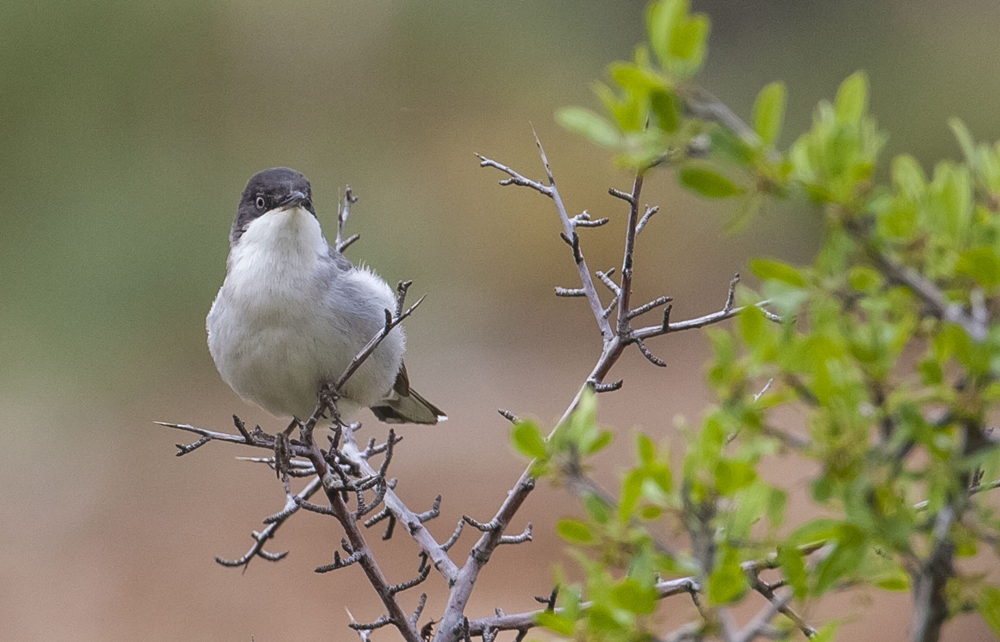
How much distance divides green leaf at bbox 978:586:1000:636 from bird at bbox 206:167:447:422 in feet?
8.86

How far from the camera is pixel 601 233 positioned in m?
13.2

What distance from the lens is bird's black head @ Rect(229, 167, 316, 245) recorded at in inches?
160

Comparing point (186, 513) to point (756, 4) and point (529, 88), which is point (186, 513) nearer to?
point (529, 88)

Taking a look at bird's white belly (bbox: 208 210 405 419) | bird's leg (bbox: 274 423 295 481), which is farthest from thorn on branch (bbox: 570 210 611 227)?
bird's white belly (bbox: 208 210 405 419)

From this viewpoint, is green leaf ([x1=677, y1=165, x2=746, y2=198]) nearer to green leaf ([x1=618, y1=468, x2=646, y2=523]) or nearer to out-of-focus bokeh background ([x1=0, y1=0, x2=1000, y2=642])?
green leaf ([x1=618, y1=468, x2=646, y2=523])

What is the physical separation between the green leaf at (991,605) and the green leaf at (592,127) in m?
0.67

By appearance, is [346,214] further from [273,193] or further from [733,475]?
[733,475]

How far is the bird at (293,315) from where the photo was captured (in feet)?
12.2

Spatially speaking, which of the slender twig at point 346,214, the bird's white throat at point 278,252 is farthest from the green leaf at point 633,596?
the bird's white throat at point 278,252

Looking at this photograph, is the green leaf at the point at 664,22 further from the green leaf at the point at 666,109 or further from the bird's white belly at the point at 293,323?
the bird's white belly at the point at 293,323

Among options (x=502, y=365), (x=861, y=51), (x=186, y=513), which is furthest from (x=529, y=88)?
(x=186, y=513)

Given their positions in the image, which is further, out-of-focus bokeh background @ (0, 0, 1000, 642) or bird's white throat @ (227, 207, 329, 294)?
out-of-focus bokeh background @ (0, 0, 1000, 642)

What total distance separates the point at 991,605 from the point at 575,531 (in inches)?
19.1

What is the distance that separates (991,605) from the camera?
126cm
